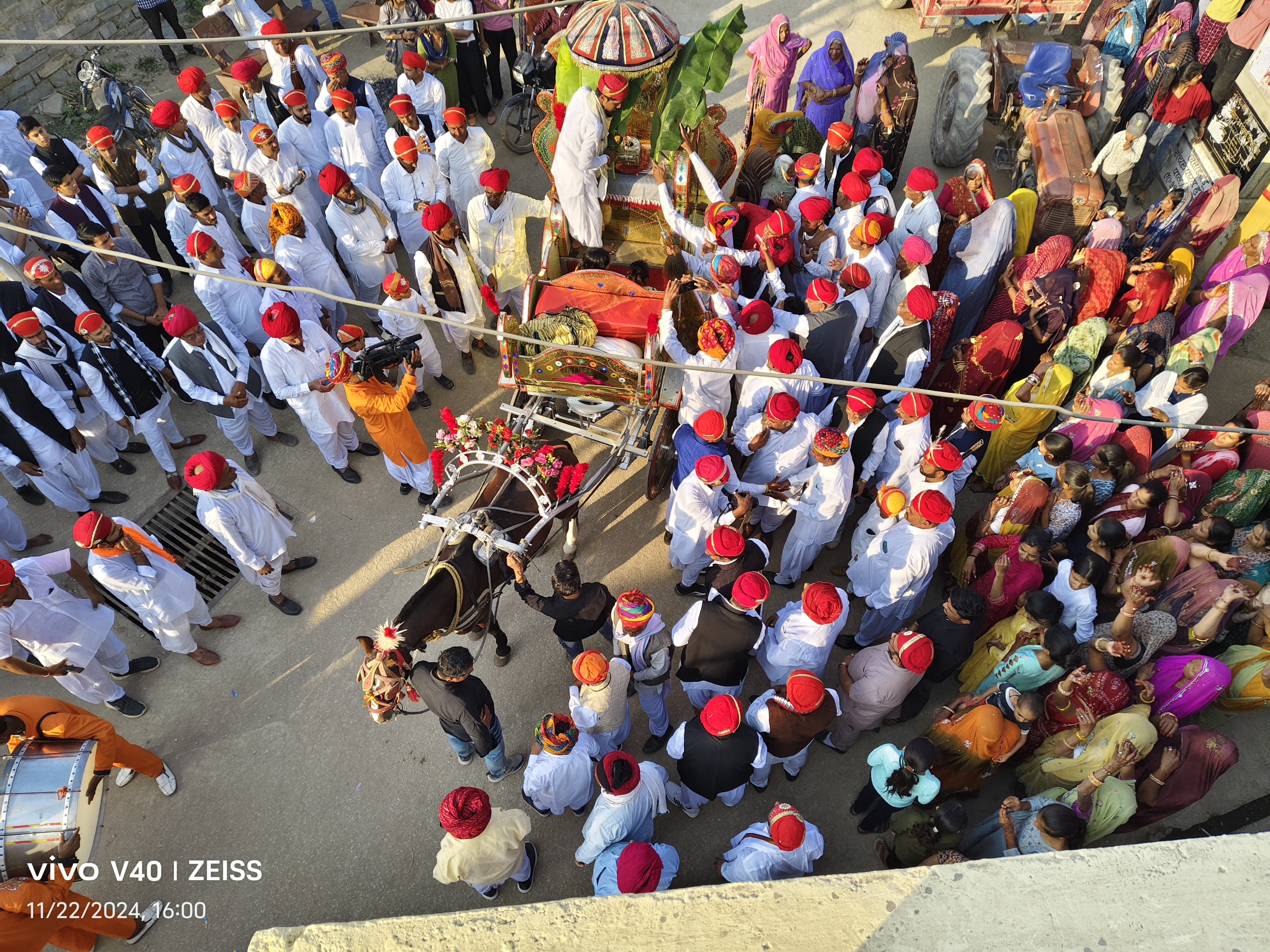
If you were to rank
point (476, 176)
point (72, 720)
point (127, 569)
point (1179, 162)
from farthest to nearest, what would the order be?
point (1179, 162) < point (476, 176) < point (127, 569) < point (72, 720)

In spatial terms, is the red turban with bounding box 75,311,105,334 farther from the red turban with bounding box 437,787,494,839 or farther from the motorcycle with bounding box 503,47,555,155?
the motorcycle with bounding box 503,47,555,155

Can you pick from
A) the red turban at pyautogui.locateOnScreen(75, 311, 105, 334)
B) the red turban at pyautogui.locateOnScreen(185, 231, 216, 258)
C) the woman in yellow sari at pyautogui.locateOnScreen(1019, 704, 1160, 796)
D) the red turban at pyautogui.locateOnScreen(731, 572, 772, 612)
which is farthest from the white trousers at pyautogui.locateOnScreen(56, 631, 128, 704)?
the woman in yellow sari at pyautogui.locateOnScreen(1019, 704, 1160, 796)

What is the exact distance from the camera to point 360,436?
7.73 metres

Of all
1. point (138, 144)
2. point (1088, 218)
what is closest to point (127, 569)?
point (138, 144)

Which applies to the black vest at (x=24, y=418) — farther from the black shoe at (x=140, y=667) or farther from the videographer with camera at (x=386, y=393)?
the videographer with camera at (x=386, y=393)

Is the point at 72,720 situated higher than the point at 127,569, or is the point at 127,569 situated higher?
the point at 127,569

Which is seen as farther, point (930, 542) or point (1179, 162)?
point (1179, 162)

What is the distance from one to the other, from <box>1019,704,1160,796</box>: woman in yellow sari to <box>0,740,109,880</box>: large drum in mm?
6015

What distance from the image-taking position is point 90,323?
602cm

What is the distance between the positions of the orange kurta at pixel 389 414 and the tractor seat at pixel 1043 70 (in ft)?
27.5

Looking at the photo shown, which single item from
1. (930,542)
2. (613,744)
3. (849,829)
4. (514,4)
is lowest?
(849,829)

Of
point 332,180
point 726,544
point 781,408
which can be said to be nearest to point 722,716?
point 726,544

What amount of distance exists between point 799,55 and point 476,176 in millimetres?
4007

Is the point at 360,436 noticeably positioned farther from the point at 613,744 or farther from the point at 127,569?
the point at 613,744
